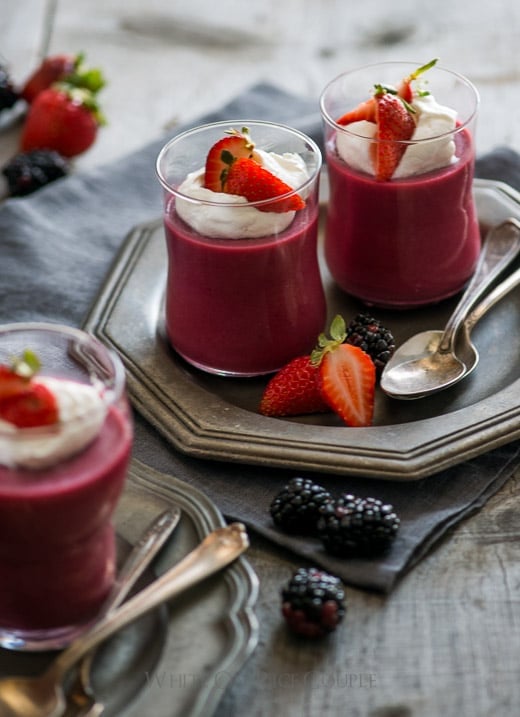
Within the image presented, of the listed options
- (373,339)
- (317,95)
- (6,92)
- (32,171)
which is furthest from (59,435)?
(317,95)

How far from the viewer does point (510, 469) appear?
177 cm

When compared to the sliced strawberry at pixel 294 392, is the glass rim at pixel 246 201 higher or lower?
higher

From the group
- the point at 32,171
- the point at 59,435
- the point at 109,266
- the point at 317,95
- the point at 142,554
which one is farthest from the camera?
the point at 317,95

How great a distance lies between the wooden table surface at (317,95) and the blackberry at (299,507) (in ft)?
0.18

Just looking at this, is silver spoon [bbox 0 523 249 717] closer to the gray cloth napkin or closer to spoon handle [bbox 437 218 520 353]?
the gray cloth napkin

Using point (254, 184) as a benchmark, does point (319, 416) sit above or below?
below

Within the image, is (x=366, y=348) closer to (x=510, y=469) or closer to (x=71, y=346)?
(x=510, y=469)

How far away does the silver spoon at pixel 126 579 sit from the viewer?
1350 millimetres

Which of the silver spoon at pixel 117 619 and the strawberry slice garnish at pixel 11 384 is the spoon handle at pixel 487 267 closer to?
the silver spoon at pixel 117 619

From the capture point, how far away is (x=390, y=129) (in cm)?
193

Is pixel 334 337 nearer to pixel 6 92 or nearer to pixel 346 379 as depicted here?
pixel 346 379

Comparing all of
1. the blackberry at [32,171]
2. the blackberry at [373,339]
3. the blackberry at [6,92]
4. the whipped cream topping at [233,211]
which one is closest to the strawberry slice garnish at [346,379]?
the blackberry at [373,339]

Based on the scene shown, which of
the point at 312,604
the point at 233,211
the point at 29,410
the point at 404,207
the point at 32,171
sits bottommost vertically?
the point at 32,171

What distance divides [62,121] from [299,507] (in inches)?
62.3
